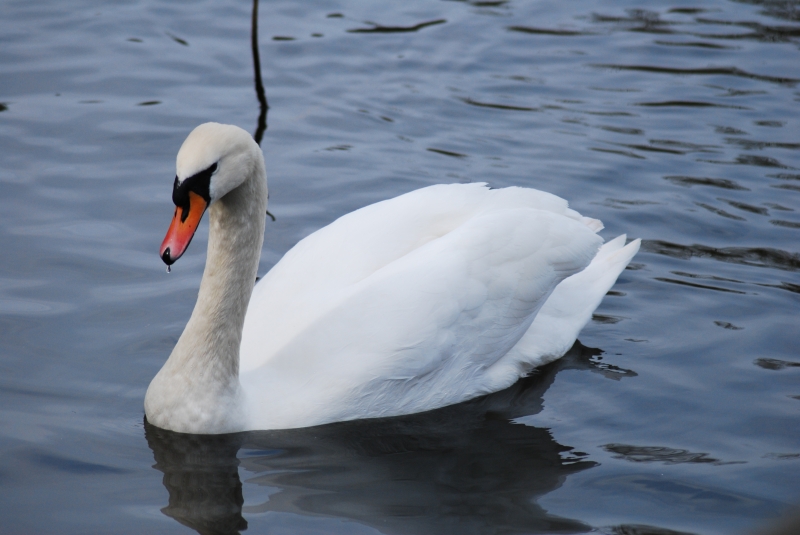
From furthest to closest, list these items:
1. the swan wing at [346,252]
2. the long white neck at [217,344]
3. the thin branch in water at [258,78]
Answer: the thin branch in water at [258,78], the swan wing at [346,252], the long white neck at [217,344]

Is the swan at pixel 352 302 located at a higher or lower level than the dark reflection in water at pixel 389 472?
higher

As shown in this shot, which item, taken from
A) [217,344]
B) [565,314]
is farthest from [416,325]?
[565,314]

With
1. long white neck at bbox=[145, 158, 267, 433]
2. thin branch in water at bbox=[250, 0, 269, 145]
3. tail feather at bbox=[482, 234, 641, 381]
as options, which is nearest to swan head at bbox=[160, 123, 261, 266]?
long white neck at bbox=[145, 158, 267, 433]

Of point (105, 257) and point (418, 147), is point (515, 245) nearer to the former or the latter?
point (105, 257)

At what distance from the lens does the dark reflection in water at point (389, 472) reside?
5.05 meters

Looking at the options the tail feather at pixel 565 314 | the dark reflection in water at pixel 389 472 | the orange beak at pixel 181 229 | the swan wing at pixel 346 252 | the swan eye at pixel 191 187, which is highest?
the swan eye at pixel 191 187

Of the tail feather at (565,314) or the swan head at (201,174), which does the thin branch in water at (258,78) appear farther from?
the swan head at (201,174)

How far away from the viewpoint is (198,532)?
4875 mm

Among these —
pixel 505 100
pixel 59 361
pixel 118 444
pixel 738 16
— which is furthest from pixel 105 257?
pixel 738 16

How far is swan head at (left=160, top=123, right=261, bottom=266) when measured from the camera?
4992 mm

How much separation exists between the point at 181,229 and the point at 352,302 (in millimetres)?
1182

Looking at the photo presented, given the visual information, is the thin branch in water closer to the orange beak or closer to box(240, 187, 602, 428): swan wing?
box(240, 187, 602, 428): swan wing

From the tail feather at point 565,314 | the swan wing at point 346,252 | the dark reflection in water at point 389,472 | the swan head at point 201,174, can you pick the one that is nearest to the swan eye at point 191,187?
the swan head at point 201,174

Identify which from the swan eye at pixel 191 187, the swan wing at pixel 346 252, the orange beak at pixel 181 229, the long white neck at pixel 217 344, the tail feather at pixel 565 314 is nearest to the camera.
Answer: the orange beak at pixel 181 229
